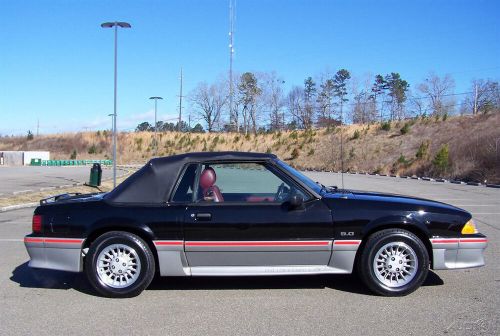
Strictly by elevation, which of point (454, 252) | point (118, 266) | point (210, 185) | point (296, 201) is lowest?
point (118, 266)

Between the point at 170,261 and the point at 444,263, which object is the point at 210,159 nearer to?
the point at 170,261

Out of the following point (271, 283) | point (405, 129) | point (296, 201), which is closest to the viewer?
point (296, 201)

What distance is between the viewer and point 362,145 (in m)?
47.5

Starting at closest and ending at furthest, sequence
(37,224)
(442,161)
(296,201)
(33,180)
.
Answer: (296,201), (37,224), (33,180), (442,161)

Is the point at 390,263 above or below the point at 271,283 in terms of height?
above

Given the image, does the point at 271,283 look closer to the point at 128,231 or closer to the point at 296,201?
the point at 296,201

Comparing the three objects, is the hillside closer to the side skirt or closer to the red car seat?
the side skirt

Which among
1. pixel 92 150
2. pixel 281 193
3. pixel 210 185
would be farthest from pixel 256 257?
pixel 92 150

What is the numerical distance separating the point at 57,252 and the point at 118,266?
0.71m

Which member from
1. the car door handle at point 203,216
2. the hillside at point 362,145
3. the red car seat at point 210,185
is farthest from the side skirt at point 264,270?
the hillside at point 362,145

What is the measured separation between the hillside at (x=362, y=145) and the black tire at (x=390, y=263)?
23.1 meters

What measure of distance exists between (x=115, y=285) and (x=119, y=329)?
3.30ft

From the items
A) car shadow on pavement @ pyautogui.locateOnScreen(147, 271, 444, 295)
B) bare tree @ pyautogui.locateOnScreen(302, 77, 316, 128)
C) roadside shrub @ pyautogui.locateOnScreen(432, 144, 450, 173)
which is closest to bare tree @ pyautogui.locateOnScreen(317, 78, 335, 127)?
bare tree @ pyautogui.locateOnScreen(302, 77, 316, 128)

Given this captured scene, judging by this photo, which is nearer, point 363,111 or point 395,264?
point 395,264
